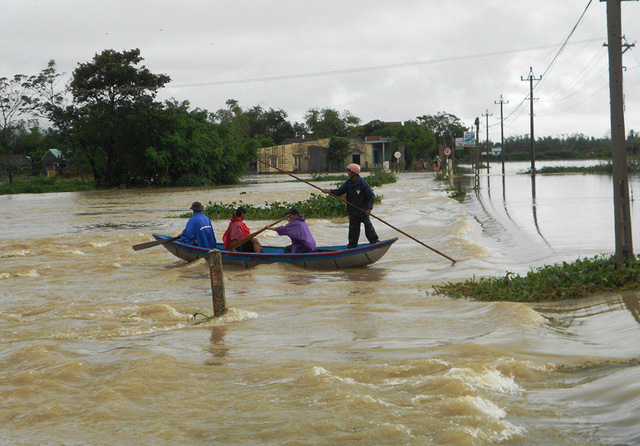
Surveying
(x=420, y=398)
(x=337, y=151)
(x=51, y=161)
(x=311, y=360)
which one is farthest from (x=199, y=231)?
(x=51, y=161)

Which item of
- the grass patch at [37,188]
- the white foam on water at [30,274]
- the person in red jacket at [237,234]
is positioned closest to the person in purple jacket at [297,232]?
the person in red jacket at [237,234]

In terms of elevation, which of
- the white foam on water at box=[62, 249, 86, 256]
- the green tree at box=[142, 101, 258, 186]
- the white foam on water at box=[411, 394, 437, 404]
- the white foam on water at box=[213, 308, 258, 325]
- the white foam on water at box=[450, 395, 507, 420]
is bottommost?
the white foam on water at box=[411, 394, 437, 404]

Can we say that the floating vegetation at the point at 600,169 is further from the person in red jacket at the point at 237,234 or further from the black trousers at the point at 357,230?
the person in red jacket at the point at 237,234

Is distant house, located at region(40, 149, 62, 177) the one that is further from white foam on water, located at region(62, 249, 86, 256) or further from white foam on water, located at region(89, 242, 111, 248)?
white foam on water, located at region(62, 249, 86, 256)

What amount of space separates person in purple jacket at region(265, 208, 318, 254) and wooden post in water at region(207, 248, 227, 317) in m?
3.91

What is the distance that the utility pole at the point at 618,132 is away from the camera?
947 cm

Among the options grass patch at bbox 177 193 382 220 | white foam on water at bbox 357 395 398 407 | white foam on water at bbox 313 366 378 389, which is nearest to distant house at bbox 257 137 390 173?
grass patch at bbox 177 193 382 220

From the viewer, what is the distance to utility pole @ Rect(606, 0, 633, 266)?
947 centimetres

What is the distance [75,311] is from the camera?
402 inches

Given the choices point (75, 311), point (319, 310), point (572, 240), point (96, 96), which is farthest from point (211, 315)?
point (96, 96)

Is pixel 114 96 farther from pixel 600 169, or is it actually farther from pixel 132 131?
pixel 600 169

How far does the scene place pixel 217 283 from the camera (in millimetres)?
9086

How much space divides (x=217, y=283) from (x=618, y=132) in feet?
20.2

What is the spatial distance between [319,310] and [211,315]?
62.6 inches
